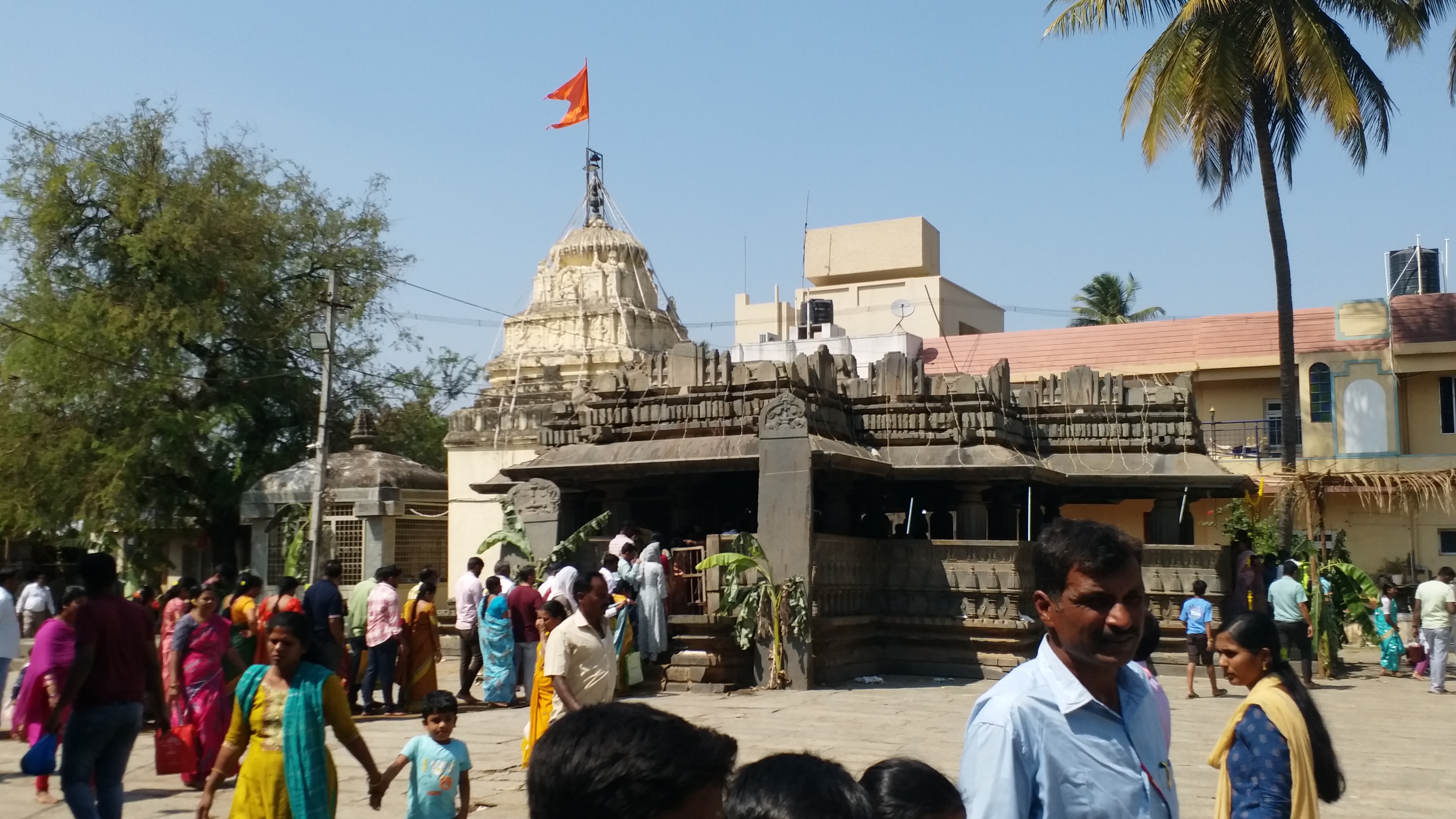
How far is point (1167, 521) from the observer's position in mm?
18438

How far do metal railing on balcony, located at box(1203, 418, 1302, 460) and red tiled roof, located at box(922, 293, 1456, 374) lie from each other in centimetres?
142

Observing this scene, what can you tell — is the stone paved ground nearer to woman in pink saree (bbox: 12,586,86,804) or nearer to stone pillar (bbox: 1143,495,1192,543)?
woman in pink saree (bbox: 12,586,86,804)

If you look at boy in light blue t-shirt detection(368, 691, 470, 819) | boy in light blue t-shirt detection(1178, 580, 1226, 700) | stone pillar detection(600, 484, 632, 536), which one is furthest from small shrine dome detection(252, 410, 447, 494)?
boy in light blue t-shirt detection(368, 691, 470, 819)

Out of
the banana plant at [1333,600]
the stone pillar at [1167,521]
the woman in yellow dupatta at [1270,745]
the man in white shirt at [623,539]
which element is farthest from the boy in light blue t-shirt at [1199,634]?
the woman in yellow dupatta at [1270,745]

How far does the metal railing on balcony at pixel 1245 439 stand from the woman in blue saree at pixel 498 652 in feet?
64.3

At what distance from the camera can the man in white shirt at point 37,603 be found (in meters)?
14.3

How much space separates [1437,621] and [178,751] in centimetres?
1359

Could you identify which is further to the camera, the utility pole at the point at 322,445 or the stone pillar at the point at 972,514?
the utility pole at the point at 322,445

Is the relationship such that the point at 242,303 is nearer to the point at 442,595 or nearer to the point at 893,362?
the point at 442,595

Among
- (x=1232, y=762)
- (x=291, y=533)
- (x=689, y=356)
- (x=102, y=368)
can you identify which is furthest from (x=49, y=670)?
(x=102, y=368)

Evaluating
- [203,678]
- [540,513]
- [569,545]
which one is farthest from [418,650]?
[540,513]

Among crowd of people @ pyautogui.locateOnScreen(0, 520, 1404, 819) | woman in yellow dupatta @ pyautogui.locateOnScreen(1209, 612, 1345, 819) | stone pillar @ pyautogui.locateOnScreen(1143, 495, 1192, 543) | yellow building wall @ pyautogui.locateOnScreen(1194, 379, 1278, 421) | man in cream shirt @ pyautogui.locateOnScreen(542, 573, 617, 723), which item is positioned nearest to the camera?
crowd of people @ pyautogui.locateOnScreen(0, 520, 1404, 819)

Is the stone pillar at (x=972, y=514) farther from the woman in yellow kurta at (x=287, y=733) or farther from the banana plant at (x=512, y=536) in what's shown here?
the woman in yellow kurta at (x=287, y=733)

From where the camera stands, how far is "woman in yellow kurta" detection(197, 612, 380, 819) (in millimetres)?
5426
